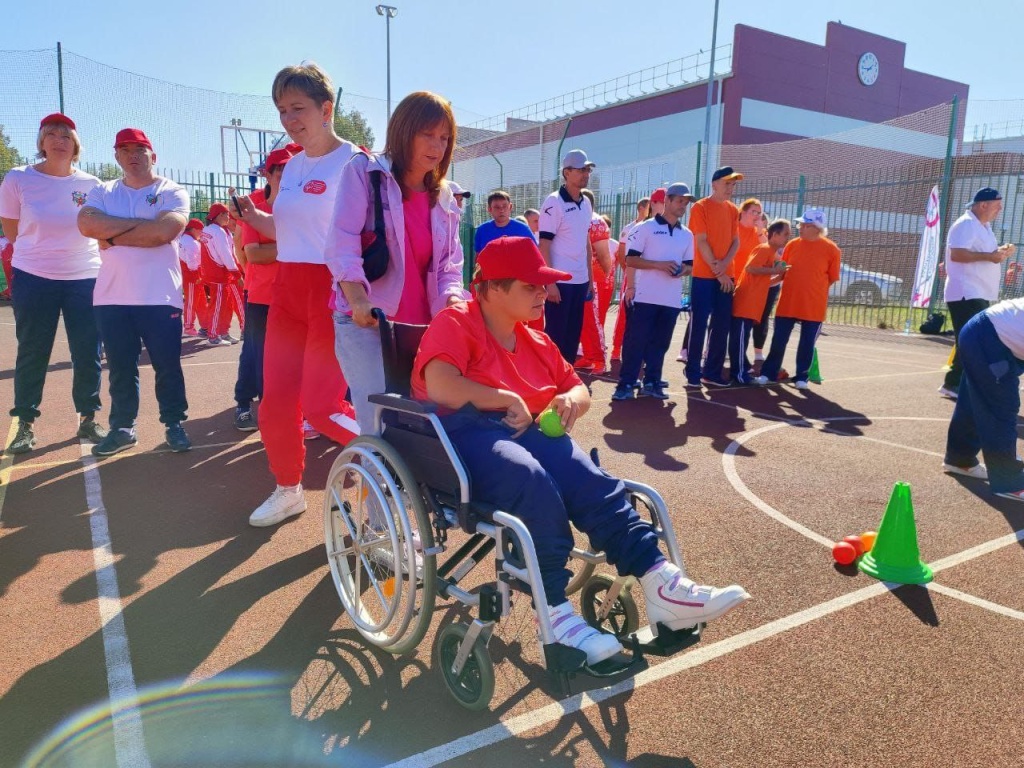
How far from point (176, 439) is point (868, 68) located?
132 ft

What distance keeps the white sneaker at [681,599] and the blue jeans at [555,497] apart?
60 mm

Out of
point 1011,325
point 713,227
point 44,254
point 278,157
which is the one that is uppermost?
point 278,157

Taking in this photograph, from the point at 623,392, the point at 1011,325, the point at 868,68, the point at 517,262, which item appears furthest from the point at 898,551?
the point at 868,68

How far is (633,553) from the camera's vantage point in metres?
2.35

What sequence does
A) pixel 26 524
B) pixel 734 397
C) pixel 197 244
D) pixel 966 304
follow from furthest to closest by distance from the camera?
pixel 197 244
pixel 734 397
pixel 966 304
pixel 26 524

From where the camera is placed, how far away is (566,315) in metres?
6.88

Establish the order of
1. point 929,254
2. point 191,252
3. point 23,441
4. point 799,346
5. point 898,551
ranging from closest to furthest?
point 898,551 < point 23,441 < point 799,346 < point 191,252 < point 929,254

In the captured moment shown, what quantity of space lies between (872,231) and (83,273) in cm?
1754

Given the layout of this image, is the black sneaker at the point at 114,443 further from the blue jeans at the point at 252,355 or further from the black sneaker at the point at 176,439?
the blue jeans at the point at 252,355

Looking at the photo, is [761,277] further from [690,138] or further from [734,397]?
[690,138]

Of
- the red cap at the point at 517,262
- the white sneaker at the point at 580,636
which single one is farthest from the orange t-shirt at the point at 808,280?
the white sneaker at the point at 580,636

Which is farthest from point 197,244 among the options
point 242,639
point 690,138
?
point 690,138

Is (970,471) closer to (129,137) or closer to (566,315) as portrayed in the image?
(566,315)

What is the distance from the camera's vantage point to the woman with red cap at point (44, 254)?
4.97 metres
